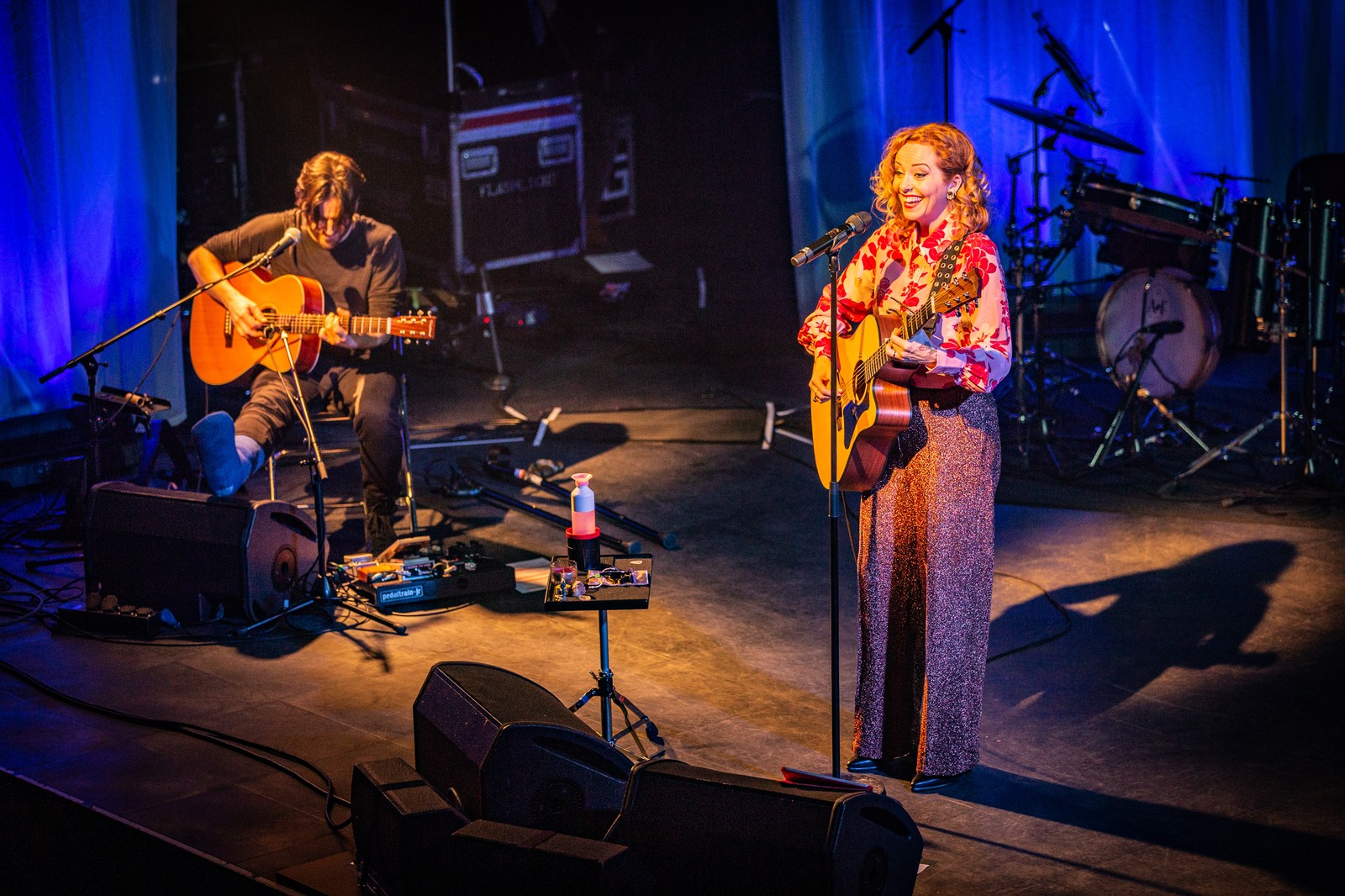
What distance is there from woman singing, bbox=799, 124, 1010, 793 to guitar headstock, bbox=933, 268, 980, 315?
3 centimetres

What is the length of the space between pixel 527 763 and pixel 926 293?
157 centimetres

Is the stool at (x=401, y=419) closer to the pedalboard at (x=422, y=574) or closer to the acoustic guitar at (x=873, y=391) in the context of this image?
the pedalboard at (x=422, y=574)

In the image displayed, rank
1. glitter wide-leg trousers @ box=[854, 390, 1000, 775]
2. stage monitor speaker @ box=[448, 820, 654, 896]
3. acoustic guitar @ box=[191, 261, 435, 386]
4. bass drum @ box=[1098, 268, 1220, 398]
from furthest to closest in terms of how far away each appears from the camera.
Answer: bass drum @ box=[1098, 268, 1220, 398] < acoustic guitar @ box=[191, 261, 435, 386] < glitter wide-leg trousers @ box=[854, 390, 1000, 775] < stage monitor speaker @ box=[448, 820, 654, 896]

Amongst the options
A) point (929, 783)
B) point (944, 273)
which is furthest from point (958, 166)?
point (929, 783)

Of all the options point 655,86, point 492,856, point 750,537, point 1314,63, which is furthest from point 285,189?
point 1314,63

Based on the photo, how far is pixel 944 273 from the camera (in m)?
3.10

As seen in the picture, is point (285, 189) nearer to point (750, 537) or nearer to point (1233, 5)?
point (750, 537)

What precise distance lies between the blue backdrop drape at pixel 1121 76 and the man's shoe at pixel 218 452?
21.0ft

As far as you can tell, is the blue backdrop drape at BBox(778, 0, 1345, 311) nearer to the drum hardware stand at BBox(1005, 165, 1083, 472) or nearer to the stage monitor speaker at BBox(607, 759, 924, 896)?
the drum hardware stand at BBox(1005, 165, 1083, 472)

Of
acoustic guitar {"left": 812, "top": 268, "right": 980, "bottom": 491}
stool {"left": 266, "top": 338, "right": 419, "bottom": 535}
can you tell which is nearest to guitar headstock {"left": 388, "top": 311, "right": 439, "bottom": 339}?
stool {"left": 266, "top": 338, "right": 419, "bottom": 535}

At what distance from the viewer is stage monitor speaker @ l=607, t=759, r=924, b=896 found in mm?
2346

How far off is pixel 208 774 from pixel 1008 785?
2.27 meters

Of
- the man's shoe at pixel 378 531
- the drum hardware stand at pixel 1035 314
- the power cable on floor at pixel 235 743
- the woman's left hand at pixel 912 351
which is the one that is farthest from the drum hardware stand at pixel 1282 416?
the power cable on floor at pixel 235 743

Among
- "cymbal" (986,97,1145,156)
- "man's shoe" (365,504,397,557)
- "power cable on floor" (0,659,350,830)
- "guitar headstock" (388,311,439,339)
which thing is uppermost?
"cymbal" (986,97,1145,156)
